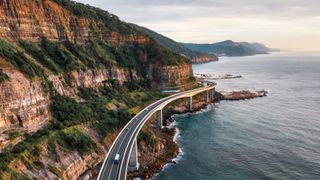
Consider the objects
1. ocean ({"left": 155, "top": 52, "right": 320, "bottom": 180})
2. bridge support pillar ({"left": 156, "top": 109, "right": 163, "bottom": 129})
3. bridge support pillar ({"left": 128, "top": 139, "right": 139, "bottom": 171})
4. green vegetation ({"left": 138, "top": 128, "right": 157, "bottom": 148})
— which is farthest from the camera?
bridge support pillar ({"left": 156, "top": 109, "right": 163, "bottom": 129})

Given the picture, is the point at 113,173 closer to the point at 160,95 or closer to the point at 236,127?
the point at 236,127

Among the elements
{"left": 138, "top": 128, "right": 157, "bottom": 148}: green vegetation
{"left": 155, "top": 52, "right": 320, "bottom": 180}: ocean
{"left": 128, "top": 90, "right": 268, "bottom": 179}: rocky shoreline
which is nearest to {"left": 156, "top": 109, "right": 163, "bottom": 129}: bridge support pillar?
{"left": 128, "top": 90, "right": 268, "bottom": 179}: rocky shoreline

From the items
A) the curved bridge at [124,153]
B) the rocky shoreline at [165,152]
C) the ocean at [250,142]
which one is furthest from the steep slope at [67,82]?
the ocean at [250,142]

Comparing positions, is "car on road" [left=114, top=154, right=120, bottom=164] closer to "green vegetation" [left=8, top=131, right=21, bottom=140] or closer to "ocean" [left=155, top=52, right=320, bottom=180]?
"ocean" [left=155, top=52, right=320, bottom=180]

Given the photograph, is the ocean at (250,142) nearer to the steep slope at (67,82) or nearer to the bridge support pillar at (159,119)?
the bridge support pillar at (159,119)

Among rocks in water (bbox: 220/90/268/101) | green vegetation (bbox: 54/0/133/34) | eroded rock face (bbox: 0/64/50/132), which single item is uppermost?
green vegetation (bbox: 54/0/133/34)

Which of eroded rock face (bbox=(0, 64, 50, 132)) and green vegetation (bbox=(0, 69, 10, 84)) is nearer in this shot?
eroded rock face (bbox=(0, 64, 50, 132))
